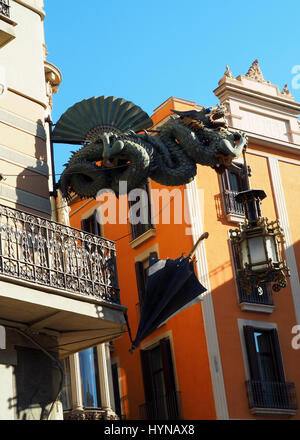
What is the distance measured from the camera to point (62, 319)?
394 inches

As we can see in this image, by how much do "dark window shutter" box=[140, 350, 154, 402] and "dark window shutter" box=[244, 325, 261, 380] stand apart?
115 inches

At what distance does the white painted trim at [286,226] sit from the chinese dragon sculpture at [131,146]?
12469mm

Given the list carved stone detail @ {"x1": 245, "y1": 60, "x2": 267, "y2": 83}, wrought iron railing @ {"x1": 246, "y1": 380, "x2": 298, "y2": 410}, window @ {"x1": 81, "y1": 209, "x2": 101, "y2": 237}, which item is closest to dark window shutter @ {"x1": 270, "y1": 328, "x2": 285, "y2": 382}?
wrought iron railing @ {"x1": 246, "y1": 380, "x2": 298, "y2": 410}

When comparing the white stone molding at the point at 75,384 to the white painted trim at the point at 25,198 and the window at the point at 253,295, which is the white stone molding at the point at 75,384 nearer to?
the window at the point at 253,295

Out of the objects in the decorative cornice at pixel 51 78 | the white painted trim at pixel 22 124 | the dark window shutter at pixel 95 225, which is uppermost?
the dark window shutter at pixel 95 225

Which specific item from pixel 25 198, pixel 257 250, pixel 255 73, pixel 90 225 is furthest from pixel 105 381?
pixel 255 73

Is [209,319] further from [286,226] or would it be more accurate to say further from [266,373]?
[286,226]

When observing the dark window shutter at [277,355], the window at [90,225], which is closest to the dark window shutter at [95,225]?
the window at [90,225]

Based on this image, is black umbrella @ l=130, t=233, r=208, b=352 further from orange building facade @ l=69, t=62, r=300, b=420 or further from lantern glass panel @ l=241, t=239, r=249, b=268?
orange building facade @ l=69, t=62, r=300, b=420

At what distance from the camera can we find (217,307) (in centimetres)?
2152

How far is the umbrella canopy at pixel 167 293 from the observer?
10.7m

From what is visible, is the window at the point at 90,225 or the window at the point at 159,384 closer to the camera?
the window at the point at 159,384

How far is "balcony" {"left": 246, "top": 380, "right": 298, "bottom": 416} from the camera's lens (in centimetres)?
2081
